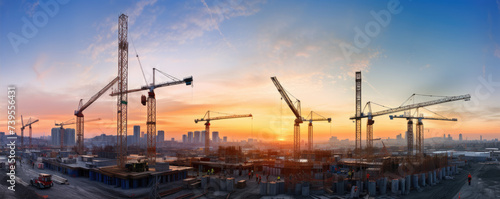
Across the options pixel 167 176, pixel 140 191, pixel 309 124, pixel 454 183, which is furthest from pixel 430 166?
pixel 309 124

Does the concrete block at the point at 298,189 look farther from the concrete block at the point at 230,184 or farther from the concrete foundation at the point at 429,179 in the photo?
the concrete foundation at the point at 429,179

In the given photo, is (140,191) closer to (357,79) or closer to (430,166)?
(430,166)

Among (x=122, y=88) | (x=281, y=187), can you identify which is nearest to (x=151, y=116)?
(x=122, y=88)

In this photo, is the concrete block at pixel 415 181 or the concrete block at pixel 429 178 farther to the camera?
the concrete block at pixel 429 178

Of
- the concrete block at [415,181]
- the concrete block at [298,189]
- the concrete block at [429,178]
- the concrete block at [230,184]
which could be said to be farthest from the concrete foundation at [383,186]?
the concrete block at [230,184]

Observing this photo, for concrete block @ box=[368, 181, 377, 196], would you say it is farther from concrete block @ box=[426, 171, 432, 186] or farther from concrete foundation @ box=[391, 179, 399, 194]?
concrete block @ box=[426, 171, 432, 186]

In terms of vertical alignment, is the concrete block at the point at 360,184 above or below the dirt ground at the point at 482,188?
above

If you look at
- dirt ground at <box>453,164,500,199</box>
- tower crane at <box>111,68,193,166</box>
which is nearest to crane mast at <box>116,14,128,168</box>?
tower crane at <box>111,68,193,166</box>

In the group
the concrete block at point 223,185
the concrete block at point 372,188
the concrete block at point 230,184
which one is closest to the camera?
the concrete block at point 372,188

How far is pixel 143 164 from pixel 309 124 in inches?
2949

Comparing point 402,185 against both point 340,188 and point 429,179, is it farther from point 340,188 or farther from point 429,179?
point 429,179

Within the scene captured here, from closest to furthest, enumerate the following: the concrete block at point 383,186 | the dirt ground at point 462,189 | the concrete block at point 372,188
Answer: the concrete block at point 372,188 → the dirt ground at point 462,189 → the concrete block at point 383,186

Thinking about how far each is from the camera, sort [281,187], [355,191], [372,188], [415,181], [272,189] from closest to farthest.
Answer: [355,191] < [272,189] < [372,188] < [281,187] < [415,181]

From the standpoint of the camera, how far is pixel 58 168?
53.9 m
